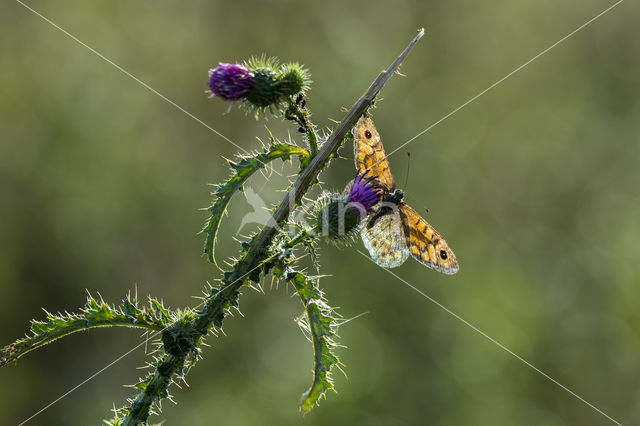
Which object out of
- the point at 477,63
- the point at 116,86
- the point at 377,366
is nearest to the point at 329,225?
the point at 377,366

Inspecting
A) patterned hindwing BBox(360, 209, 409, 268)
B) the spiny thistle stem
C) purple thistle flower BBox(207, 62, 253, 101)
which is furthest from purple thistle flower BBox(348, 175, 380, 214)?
purple thistle flower BBox(207, 62, 253, 101)

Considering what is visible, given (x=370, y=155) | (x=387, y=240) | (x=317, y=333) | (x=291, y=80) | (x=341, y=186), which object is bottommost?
(x=317, y=333)

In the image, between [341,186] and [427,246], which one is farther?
[341,186]

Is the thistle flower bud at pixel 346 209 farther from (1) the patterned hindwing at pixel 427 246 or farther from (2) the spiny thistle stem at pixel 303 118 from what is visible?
(2) the spiny thistle stem at pixel 303 118

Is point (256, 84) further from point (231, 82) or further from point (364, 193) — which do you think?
point (364, 193)

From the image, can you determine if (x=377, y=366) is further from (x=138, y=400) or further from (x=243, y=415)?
(x=138, y=400)

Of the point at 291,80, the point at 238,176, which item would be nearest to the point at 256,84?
the point at 291,80

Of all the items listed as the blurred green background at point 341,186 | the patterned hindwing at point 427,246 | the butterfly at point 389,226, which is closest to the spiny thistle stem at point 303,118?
the butterfly at point 389,226
